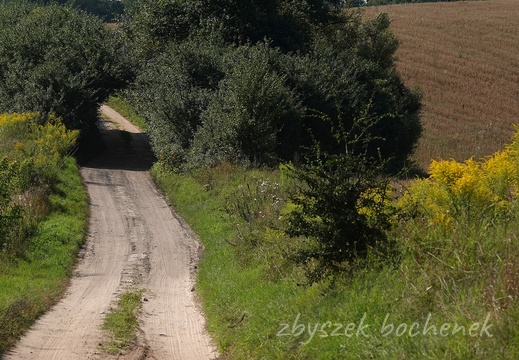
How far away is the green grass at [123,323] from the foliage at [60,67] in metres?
21.7

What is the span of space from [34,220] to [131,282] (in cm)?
459

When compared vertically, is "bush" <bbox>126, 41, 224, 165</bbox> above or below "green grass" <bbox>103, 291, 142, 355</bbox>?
below

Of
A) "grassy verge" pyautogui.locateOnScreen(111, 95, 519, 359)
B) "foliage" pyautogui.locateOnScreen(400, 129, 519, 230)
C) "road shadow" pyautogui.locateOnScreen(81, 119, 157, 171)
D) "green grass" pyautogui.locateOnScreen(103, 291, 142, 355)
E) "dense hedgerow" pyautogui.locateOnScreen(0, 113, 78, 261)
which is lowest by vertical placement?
"road shadow" pyautogui.locateOnScreen(81, 119, 157, 171)

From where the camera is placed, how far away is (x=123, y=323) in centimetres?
1173

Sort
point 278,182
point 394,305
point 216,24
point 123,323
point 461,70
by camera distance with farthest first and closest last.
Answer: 1. point 461,70
2. point 216,24
3. point 278,182
4. point 123,323
5. point 394,305

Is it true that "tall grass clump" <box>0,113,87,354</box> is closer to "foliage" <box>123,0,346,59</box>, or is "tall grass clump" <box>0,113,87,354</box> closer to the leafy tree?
the leafy tree

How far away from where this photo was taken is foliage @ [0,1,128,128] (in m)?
34.6

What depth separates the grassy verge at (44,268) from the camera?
11203 mm

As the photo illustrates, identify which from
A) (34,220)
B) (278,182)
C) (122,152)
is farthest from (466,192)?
(122,152)

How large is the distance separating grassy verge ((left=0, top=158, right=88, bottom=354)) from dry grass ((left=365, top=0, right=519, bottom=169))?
25166 mm

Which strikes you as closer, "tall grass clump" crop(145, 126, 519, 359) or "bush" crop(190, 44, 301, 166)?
"tall grass clump" crop(145, 126, 519, 359)

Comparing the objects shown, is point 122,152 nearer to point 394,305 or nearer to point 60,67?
point 60,67

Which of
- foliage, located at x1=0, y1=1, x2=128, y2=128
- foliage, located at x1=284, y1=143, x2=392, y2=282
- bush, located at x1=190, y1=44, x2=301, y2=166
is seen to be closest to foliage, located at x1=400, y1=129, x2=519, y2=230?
foliage, located at x1=284, y1=143, x2=392, y2=282

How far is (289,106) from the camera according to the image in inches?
1208
